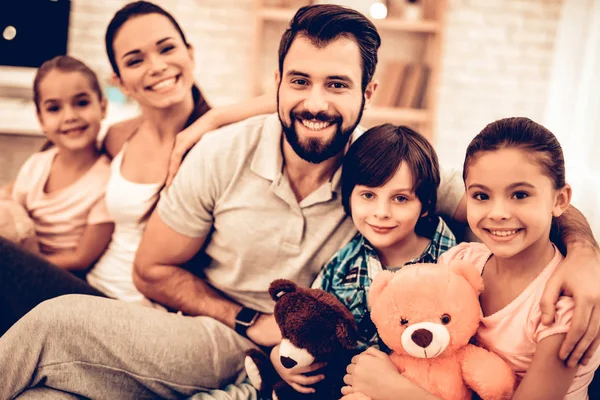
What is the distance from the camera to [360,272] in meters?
1.37

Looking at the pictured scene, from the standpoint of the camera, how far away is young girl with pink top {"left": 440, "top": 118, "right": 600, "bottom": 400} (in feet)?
3.29

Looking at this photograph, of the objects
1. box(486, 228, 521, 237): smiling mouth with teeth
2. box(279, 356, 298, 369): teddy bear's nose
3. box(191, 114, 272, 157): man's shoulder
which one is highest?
box(191, 114, 272, 157): man's shoulder

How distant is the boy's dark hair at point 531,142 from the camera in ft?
3.42

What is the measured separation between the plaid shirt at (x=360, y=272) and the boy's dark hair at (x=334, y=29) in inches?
16.1

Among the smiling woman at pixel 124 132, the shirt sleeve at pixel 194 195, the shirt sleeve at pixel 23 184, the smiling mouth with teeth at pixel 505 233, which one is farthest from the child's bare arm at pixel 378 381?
the shirt sleeve at pixel 23 184

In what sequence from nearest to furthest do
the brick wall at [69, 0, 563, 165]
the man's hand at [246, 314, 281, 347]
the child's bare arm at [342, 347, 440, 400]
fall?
the child's bare arm at [342, 347, 440, 400] → the man's hand at [246, 314, 281, 347] → the brick wall at [69, 0, 563, 165]

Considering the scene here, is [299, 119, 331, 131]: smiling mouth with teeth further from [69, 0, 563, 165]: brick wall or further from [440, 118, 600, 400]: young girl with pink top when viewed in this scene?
[69, 0, 563, 165]: brick wall

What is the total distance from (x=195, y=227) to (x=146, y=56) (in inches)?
24.9

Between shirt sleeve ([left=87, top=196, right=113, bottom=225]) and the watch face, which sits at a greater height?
shirt sleeve ([left=87, top=196, right=113, bottom=225])

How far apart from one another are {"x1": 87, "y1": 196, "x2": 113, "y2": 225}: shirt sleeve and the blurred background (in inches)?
62.8

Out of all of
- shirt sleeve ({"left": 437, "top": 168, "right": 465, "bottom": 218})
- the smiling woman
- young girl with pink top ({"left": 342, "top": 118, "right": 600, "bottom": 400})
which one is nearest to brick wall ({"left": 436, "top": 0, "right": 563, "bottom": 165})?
the smiling woman

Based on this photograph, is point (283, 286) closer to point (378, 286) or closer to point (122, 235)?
point (378, 286)

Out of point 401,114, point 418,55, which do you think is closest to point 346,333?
point 401,114

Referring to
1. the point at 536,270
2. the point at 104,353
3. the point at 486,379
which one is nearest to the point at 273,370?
the point at 104,353
